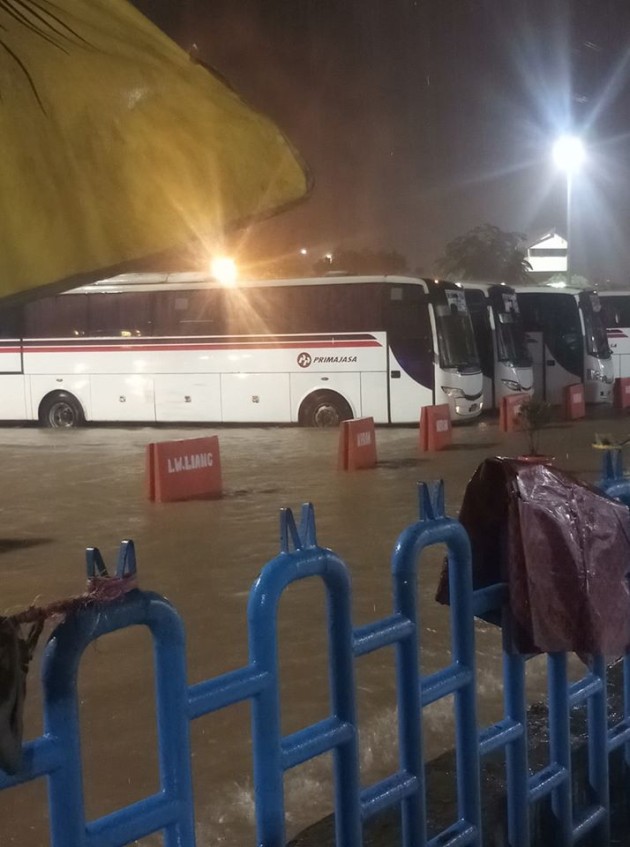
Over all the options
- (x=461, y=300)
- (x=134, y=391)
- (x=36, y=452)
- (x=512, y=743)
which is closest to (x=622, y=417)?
(x=461, y=300)

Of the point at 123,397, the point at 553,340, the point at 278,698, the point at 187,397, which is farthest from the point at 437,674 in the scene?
the point at 553,340

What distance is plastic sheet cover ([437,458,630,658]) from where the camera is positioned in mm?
3590

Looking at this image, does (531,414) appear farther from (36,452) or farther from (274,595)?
(274,595)

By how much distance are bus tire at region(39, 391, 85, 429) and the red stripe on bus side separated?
0.99 meters

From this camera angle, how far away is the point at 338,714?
3121 mm

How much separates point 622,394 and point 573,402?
294cm

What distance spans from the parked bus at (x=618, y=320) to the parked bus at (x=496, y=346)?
6149mm

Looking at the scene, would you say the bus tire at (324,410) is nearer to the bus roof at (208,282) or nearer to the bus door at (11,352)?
the bus roof at (208,282)

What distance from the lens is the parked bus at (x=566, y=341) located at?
2489 cm

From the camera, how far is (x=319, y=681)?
5.94 metres

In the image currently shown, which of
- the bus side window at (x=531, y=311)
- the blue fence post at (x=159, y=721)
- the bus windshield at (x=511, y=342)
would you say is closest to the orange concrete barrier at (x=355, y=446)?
the bus windshield at (x=511, y=342)

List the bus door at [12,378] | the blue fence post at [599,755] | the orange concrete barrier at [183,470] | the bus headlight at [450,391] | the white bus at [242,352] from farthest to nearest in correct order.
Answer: the bus door at [12,378] → the white bus at [242,352] → the bus headlight at [450,391] → the orange concrete barrier at [183,470] → the blue fence post at [599,755]

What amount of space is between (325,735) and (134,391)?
1976cm

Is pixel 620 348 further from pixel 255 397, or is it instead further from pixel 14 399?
pixel 14 399
